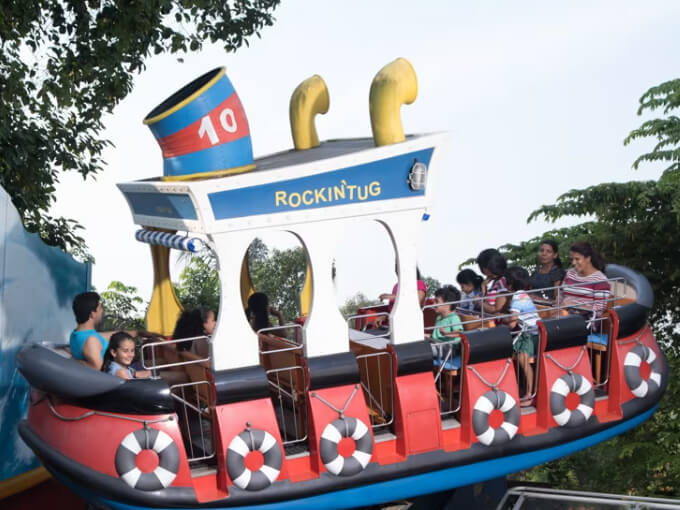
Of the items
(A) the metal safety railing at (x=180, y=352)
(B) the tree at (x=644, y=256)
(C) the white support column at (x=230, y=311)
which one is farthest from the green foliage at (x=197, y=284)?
(C) the white support column at (x=230, y=311)

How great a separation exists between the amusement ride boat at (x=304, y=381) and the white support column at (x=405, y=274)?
1cm

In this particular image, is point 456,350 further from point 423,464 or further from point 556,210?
point 556,210

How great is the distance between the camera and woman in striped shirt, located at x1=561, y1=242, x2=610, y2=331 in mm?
7449

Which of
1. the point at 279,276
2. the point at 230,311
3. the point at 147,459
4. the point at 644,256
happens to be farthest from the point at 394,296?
the point at 279,276

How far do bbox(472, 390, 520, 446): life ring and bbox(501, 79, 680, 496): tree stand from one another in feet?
14.2

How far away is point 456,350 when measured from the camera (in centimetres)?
665

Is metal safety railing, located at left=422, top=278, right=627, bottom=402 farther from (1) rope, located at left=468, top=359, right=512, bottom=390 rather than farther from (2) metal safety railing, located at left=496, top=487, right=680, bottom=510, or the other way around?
(2) metal safety railing, located at left=496, top=487, right=680, bottom=510

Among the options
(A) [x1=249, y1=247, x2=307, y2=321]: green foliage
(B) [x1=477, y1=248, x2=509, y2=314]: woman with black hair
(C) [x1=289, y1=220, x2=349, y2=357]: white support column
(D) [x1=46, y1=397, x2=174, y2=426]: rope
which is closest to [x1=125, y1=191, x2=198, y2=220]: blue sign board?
(C) [x1=289, y1=220, x2=349, y2=357]: white support column

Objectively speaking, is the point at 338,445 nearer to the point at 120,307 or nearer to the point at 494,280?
the point at 494,280

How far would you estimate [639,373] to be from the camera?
731cm

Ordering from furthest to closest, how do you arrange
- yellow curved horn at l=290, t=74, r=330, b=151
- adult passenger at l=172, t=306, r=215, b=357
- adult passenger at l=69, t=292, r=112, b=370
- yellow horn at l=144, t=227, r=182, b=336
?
yellow horn at l=144, t=227, r=182, b=336, yellow curved horn at l=290, t=74, r=330, b=151, adult passenger at l=172, t=306, r=215, b=357, adult passenger at l=69, t=292, r=112, b=370

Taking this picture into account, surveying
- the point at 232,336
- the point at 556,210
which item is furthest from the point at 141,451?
the point at 556,210

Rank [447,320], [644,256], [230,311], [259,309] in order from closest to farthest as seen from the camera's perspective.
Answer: [230,311]
[447,320]
[259,309]
[644,256]

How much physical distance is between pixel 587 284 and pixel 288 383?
9.38 ft
